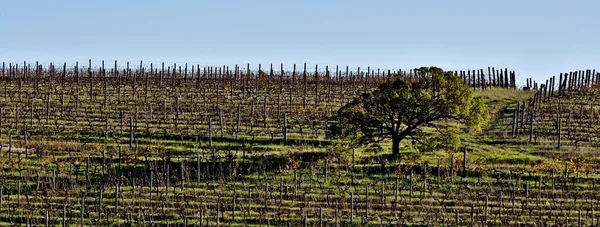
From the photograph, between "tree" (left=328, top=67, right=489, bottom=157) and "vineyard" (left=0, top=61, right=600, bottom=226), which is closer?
"vineyard" (left=0, top=61, right=600, bottom=226)

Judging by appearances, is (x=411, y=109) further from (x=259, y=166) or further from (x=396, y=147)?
(x=259, y=166)

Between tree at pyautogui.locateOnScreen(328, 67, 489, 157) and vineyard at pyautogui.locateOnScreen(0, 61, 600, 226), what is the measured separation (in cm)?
91

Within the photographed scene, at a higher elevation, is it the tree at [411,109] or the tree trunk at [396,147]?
the tree at [411,109]

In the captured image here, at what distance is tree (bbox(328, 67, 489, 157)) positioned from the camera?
158ft

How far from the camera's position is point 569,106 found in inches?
2542

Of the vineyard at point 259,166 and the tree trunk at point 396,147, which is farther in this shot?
the tree trunk at point 396,147

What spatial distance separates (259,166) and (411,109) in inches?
295

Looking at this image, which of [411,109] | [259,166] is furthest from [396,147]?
[259,166]

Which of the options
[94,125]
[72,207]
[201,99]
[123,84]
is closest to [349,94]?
[201,99]

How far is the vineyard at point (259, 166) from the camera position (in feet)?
122

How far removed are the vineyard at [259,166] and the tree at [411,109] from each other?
2.98 feet

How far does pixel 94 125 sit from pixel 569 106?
27.3 m

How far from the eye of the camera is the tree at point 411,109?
158ft

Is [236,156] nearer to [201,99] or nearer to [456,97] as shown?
[456,97]
